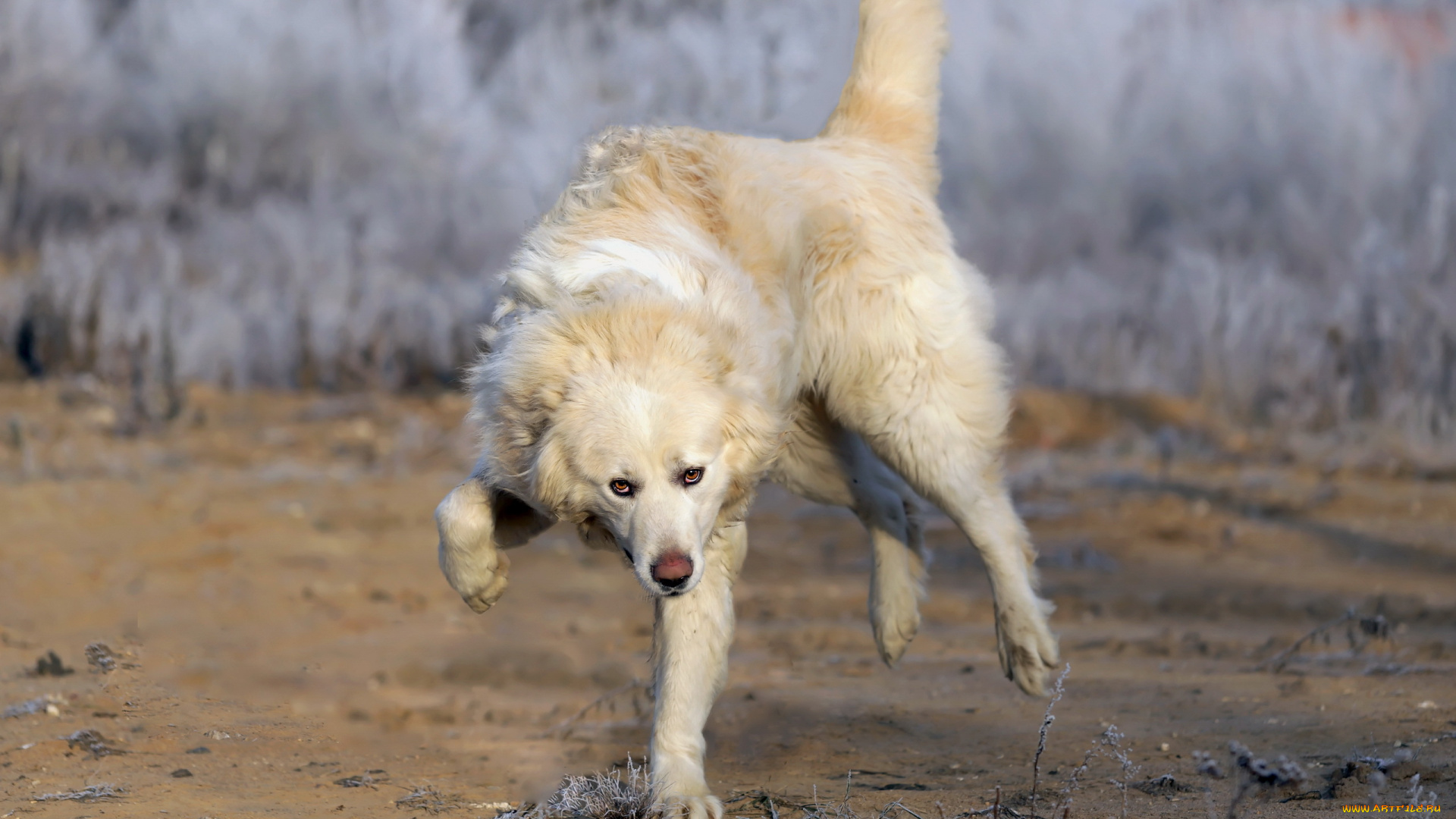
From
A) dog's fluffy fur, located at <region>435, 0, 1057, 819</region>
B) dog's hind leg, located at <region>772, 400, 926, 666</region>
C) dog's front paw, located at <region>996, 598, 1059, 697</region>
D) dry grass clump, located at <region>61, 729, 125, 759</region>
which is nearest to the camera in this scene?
dog's fluffy fur, located at <region>435, 0, 1057, 819</region>

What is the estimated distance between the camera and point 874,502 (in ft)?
15.5

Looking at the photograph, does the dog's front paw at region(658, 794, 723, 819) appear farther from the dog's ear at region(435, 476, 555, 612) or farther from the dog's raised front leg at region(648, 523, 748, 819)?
the dog's ear at region(435, 476, 555, 612)

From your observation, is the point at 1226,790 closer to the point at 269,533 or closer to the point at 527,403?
the point at 527,403

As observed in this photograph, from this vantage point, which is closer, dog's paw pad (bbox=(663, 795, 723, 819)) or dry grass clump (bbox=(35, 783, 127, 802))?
dog's paw pad (bbox=(663, 795, 723, 819))

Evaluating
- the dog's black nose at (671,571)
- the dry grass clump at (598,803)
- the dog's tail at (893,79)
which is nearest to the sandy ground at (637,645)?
the dry grass clump at (598,803)

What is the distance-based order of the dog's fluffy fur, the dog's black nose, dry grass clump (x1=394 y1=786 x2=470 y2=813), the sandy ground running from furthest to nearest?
1. the sandy ground
2. dry grass clump (x1=394 y1=786 x2=470 y2=813)
3. the dog's fluffy fur
4. the dog's black nose

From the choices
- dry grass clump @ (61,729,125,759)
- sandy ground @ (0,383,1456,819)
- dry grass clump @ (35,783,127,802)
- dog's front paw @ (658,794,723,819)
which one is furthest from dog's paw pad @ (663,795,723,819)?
dry grass clump @ (61,729,125,759)

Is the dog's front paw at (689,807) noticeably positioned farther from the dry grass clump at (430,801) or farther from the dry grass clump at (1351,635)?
the dry grass clump at (1351,635)

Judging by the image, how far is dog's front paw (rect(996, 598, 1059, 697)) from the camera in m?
4.29

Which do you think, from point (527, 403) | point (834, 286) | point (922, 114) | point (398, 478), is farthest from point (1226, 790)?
point (398, 478)

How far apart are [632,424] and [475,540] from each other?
2.18 ft

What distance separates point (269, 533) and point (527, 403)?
5745mm

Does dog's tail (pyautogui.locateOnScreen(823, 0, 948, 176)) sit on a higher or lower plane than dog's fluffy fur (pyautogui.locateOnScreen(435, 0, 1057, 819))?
higher

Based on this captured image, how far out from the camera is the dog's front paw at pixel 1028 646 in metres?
4.29
